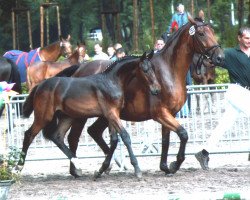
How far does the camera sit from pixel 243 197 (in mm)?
10812

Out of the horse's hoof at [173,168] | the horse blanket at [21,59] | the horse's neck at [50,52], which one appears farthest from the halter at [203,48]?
the horse's neck at [50,52]

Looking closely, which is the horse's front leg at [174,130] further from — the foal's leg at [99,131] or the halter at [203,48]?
the foal's leg at [99,131]

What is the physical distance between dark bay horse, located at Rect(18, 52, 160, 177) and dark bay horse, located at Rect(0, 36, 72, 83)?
9.35 meters

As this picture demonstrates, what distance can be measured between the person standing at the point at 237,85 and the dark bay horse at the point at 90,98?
1.03 m

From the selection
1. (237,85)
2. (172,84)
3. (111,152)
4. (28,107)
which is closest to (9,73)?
(28,107)

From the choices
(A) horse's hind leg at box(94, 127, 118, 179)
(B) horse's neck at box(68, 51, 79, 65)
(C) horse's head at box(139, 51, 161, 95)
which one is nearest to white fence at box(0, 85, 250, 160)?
(A) horse's hind leg at box(94, 127, 118, 179)

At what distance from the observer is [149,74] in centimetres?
1413

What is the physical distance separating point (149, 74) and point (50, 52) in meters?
11.8

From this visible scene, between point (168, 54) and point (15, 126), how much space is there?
3469 mm

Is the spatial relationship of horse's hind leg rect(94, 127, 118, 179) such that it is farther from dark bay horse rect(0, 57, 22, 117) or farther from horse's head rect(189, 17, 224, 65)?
dark bay horse rect(0, 57, 22, 117)

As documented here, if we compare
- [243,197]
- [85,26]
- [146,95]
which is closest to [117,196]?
[243,197]

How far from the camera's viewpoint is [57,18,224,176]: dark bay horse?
1417 centimetres

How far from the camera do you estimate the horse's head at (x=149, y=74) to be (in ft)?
46.0

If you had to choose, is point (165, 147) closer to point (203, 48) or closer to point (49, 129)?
point (203, 48)
